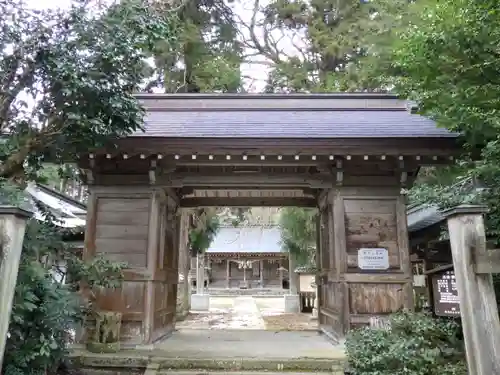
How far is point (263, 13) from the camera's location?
51.7 ft

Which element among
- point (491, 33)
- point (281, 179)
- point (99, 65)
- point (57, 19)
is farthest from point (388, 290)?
point (57, 19)

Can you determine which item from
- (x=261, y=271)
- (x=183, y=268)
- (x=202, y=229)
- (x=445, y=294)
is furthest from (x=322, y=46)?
(x=261, y=271)

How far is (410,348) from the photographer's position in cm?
451

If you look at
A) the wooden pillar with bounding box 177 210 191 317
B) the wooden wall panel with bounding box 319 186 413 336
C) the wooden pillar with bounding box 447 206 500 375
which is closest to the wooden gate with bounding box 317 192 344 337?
the wooden wall panel with bounding box 319 186 413 336

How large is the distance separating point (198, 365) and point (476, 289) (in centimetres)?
359

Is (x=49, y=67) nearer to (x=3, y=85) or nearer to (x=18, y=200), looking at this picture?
(x=3, y=85)

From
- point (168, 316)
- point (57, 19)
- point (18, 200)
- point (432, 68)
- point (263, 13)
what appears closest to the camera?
point (18, 200)

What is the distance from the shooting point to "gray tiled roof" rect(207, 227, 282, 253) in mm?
28531

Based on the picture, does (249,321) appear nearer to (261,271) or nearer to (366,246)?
(366,246)

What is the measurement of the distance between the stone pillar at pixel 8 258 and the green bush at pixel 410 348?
3.57 metres

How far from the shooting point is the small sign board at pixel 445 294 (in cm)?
487

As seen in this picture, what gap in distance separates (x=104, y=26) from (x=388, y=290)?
559cm

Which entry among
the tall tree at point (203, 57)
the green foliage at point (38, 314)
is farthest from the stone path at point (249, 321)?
the tall tree at point (203, 57)

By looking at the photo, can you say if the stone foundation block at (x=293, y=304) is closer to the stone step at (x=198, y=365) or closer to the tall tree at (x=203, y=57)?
the tall tree at (x=203, y=57)
